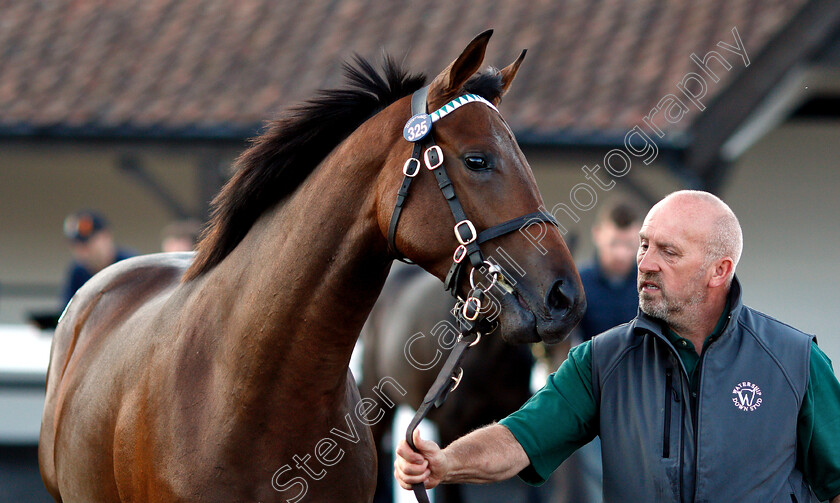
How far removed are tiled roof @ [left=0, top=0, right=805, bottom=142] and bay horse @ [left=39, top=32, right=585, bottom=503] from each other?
5505 millimetres

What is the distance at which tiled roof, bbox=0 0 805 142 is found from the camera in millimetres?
8688

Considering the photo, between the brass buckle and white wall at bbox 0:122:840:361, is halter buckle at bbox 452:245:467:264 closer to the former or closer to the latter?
the brass buckle

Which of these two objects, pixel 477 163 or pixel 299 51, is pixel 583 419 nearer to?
pixel 477 163

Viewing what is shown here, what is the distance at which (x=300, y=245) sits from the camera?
8.59 ft

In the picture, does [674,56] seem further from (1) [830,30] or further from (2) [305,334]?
(2) [305,334]

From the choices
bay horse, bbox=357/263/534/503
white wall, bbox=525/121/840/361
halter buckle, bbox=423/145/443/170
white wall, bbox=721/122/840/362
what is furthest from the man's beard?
white wall, bbox=721/122/840/362

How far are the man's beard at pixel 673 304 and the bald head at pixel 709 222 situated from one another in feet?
0.27

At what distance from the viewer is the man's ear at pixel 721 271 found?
8.21ft

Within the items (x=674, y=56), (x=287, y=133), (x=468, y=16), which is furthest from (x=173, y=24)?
(x=287, y=133)

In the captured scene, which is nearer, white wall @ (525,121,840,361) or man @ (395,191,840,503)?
man @ (395,191,840,503)

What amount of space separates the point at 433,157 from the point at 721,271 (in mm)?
848

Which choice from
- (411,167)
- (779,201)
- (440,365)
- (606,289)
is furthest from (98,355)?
(779,201)

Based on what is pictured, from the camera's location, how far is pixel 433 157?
245cm

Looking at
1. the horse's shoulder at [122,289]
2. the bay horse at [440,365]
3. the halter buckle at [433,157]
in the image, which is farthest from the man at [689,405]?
the bay horse at [440,365]
